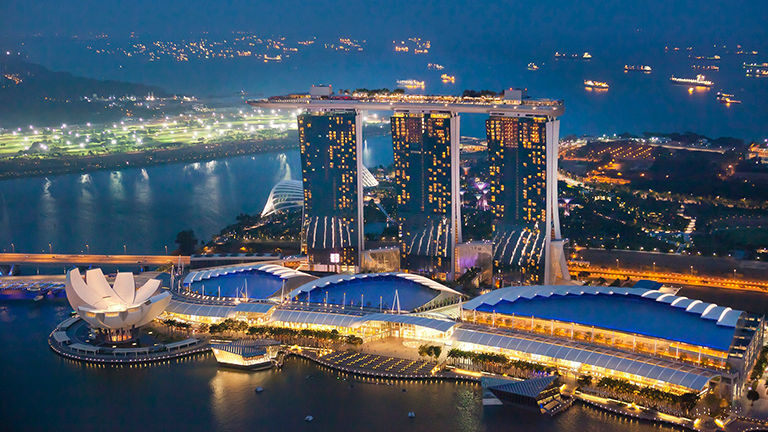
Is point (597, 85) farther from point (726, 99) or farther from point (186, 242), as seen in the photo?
point (186, 242)

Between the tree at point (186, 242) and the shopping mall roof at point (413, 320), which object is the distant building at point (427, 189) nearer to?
the shopping mall roof at point (413, 320)

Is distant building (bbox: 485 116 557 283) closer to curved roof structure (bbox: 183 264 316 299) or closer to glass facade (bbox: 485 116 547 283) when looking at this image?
glass facade (bbox: 485 116 547 283)

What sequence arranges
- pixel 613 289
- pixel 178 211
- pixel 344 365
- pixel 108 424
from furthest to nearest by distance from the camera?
pixel 178 211 → pixel 613 289 → pixel 344 365 → pixel 108 424

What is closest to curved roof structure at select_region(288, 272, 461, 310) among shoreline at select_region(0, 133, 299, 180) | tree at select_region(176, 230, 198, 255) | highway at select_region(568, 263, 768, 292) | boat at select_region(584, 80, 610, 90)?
highway at select_region(568, 263, 768, 292)

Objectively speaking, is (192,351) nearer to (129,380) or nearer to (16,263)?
(129,380)

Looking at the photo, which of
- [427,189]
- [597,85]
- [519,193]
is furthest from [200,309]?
[597,85]

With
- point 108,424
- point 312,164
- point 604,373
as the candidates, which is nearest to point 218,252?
point 312,164

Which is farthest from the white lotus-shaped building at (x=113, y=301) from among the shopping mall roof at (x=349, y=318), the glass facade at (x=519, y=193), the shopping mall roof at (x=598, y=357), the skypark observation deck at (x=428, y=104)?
the glass facade at (x=519, y=193)
